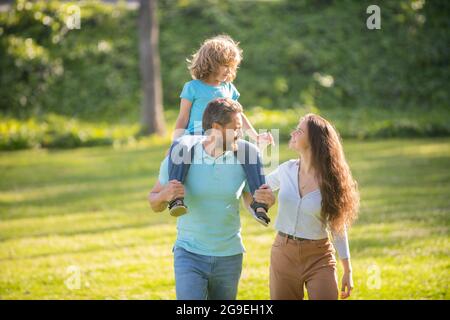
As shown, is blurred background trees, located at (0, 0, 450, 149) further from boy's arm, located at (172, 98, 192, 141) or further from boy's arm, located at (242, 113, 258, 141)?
boy's arm, located at (172, 98, 192, 141)

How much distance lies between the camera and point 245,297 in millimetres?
5832

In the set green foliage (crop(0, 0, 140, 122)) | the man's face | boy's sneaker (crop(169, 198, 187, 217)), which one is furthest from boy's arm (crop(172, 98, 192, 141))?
green foliage (crop(0, 0, 140, 122))

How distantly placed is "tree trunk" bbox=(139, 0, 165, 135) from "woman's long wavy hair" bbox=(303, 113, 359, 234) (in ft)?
35.3

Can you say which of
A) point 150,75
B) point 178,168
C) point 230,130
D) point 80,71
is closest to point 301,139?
point 230,130

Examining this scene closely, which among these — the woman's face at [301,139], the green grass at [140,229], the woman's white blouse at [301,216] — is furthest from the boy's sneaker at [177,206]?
the green grass at [140,229]

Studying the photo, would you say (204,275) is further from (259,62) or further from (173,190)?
(259,62)

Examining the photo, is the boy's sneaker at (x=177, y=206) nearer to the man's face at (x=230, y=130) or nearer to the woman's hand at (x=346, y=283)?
the man's face at (x=230, y=130)

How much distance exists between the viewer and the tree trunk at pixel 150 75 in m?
14.2

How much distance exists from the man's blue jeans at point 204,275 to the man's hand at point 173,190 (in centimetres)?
35

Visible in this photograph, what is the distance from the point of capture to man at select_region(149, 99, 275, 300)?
3.64 meters

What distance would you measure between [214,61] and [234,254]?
4.06 ft

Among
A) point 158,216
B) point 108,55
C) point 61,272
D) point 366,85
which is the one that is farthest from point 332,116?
point 61,272
